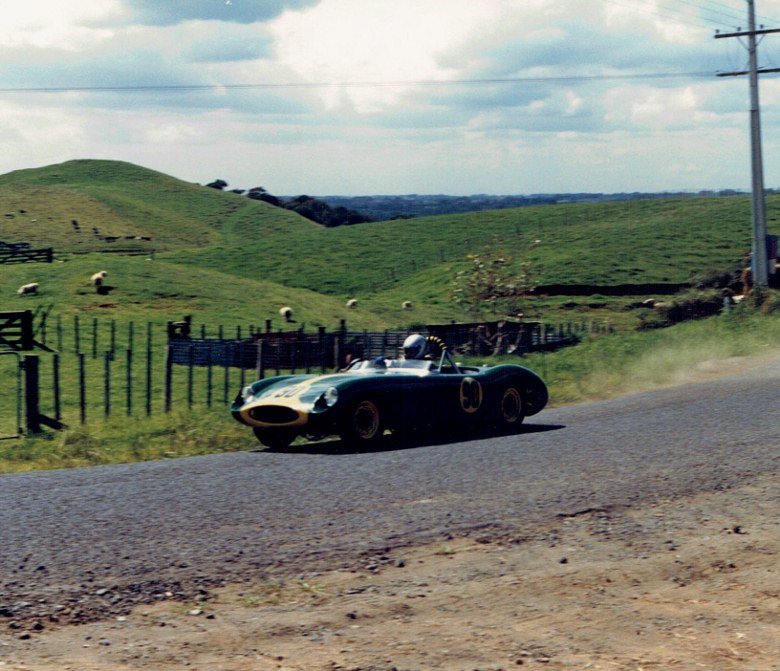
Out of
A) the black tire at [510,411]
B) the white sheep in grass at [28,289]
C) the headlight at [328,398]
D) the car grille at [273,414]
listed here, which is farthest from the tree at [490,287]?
the headlight at [328,398]

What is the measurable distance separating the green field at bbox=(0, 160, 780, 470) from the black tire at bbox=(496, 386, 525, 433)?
3.39 metres

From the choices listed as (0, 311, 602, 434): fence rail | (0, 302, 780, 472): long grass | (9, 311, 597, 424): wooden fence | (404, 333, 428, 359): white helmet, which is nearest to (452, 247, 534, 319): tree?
(0, 311, 602, 434): fence rail

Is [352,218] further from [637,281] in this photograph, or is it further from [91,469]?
[91,469]

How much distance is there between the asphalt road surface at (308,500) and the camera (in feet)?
24.3

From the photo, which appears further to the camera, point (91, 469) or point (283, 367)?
point (283, 367)

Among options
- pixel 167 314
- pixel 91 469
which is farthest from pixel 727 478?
pixel 167 314

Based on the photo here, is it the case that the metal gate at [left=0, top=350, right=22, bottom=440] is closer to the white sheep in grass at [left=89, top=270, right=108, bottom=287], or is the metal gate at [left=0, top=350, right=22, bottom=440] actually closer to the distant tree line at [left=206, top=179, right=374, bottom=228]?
the white sheep in grass at [left=89, top=270, right=108, bottom=287]

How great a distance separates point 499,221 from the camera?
4764 inches

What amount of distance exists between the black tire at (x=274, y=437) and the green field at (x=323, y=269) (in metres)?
0.78

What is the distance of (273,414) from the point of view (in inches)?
526

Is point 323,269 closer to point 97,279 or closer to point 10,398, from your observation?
point 97,279

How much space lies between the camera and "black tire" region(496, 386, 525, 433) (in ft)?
49.4

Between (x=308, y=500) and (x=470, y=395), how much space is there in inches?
202

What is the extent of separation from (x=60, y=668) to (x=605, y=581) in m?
3.49
